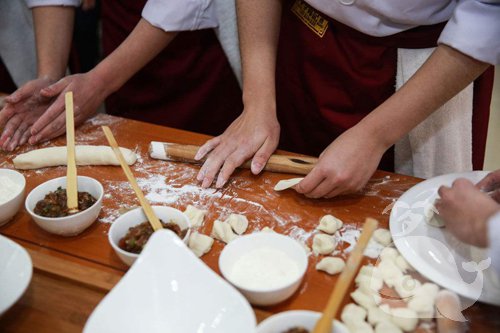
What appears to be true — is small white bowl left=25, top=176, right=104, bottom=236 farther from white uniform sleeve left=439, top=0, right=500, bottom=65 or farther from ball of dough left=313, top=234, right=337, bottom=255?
white uniform sleeve left=439, top=0, right=500, bottom=65

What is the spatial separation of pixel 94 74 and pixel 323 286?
1.35 m

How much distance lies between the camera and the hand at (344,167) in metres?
1.40

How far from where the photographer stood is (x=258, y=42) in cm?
187

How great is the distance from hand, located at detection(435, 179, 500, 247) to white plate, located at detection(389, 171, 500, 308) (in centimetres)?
4

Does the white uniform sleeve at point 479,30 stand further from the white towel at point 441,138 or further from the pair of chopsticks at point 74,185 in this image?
the pair of chopsticks at point 74,185

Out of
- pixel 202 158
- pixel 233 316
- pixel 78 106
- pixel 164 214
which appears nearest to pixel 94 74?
pixel 78 106

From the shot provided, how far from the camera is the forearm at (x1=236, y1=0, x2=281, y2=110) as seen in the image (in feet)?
A: 5.97

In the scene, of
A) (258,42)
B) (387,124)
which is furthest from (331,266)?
(258,42)

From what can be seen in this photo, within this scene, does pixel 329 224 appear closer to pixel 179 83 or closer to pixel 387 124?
pixel 387 124

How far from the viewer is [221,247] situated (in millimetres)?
1293

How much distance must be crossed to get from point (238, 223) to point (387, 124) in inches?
22.1

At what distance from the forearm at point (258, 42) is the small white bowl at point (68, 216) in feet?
2.21

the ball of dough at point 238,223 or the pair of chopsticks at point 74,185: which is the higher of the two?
the pair of chopsticks at point 74,185

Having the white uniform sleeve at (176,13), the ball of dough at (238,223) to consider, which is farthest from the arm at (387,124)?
the white uniform sleeve at (176,13)
